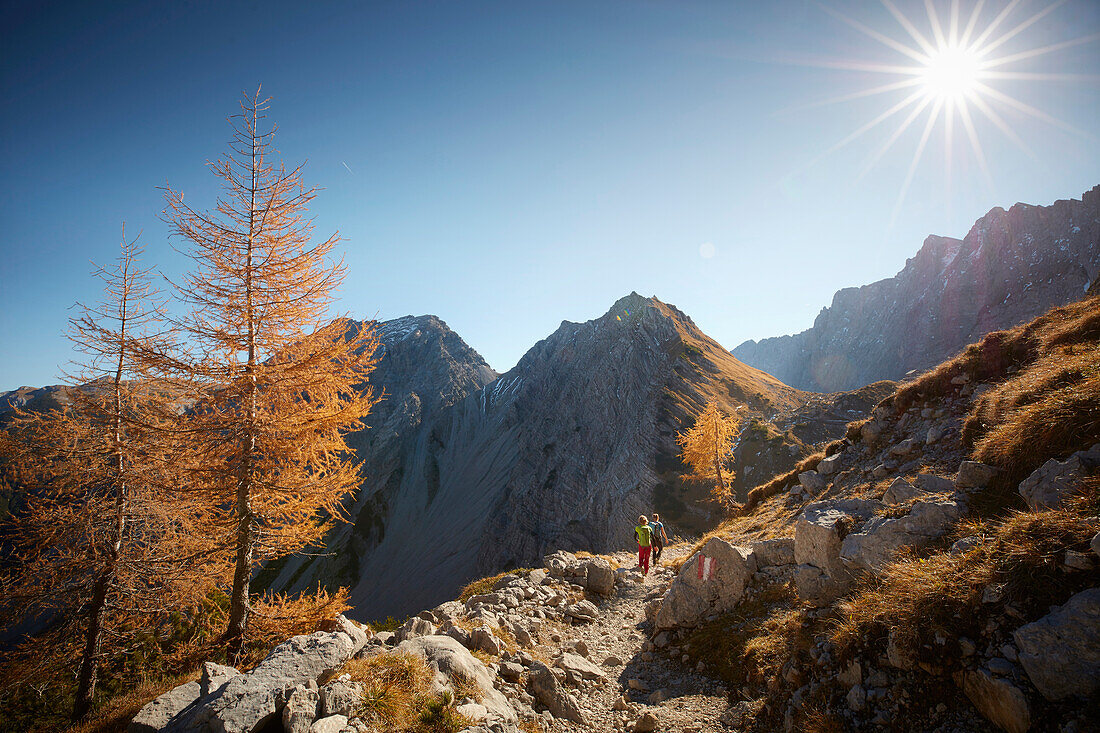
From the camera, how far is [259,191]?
1069 cm

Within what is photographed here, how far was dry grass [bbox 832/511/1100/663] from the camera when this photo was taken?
13.4ft

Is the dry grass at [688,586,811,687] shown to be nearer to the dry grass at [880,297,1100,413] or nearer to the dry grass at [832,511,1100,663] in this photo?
the dry grass at [832,511,1100,663]

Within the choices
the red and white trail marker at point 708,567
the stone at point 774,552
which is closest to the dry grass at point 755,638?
the stone at point 774,552

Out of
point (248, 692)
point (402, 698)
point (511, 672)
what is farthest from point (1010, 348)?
point (248, 692)

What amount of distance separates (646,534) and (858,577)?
10.2 metres

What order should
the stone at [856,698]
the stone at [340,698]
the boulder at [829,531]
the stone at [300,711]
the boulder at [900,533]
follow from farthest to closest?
the boulder at [829,531], the boulder at [900,533], the stone at [340,698], the stone at [300,711], the stone at [856,698]

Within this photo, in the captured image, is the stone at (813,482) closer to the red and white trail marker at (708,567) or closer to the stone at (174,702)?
the red and white trail marker at (708,567)

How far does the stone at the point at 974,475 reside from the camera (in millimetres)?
6324

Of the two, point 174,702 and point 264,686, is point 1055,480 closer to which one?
point 264,686

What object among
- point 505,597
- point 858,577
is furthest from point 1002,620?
point 505,597

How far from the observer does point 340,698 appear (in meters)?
5.47

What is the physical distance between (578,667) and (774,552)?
5.49 meters

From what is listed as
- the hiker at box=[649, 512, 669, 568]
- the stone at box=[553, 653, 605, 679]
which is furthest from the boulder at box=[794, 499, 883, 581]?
the hiker at box=[649, 512, 669, 568]

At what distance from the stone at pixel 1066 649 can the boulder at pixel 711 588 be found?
669 cm
